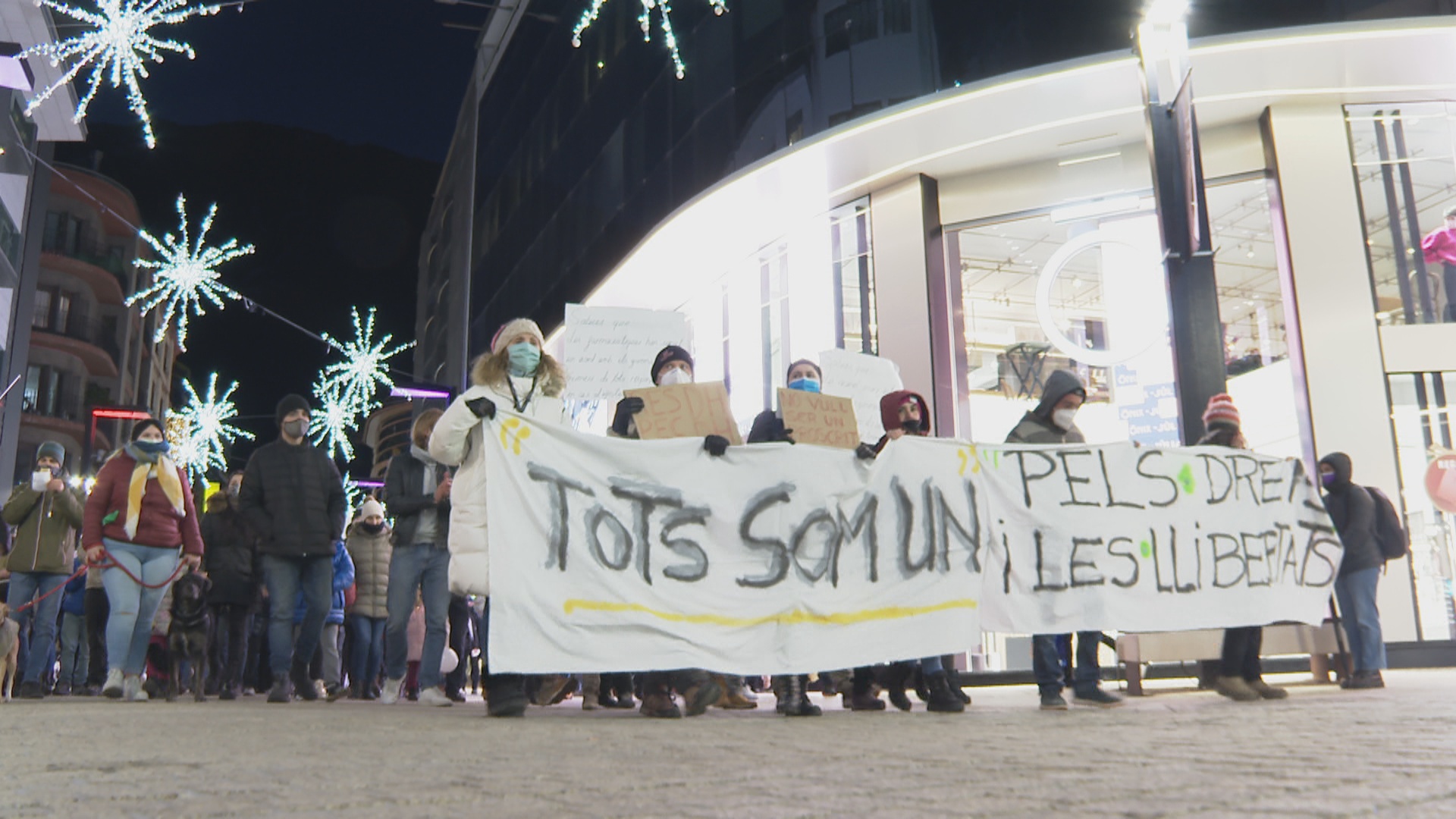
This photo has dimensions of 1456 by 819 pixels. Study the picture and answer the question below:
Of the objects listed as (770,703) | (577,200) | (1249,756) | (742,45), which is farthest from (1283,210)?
(577,200)

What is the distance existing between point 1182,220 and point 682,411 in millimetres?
4267

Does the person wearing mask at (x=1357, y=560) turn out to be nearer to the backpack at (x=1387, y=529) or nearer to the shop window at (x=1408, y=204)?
the backpack at (x=1387, y=529)

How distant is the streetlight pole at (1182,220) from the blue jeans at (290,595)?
5.97 metres

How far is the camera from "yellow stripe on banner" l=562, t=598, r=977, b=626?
569 centimetres

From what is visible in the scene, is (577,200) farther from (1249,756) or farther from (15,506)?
(1249,756)

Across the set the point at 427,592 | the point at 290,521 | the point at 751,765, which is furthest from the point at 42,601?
the point at 751,765

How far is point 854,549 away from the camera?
6.23m

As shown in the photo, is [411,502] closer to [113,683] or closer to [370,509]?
[113,683]

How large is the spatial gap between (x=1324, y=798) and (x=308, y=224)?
388 feet

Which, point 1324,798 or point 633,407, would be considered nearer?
point 1324,798

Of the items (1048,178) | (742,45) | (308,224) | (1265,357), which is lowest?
(1265,357)

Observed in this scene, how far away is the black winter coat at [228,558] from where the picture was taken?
9.53m

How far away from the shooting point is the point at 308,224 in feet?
370

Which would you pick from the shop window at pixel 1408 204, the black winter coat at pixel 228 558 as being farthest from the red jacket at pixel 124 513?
the shop window at pixel 1408 204
